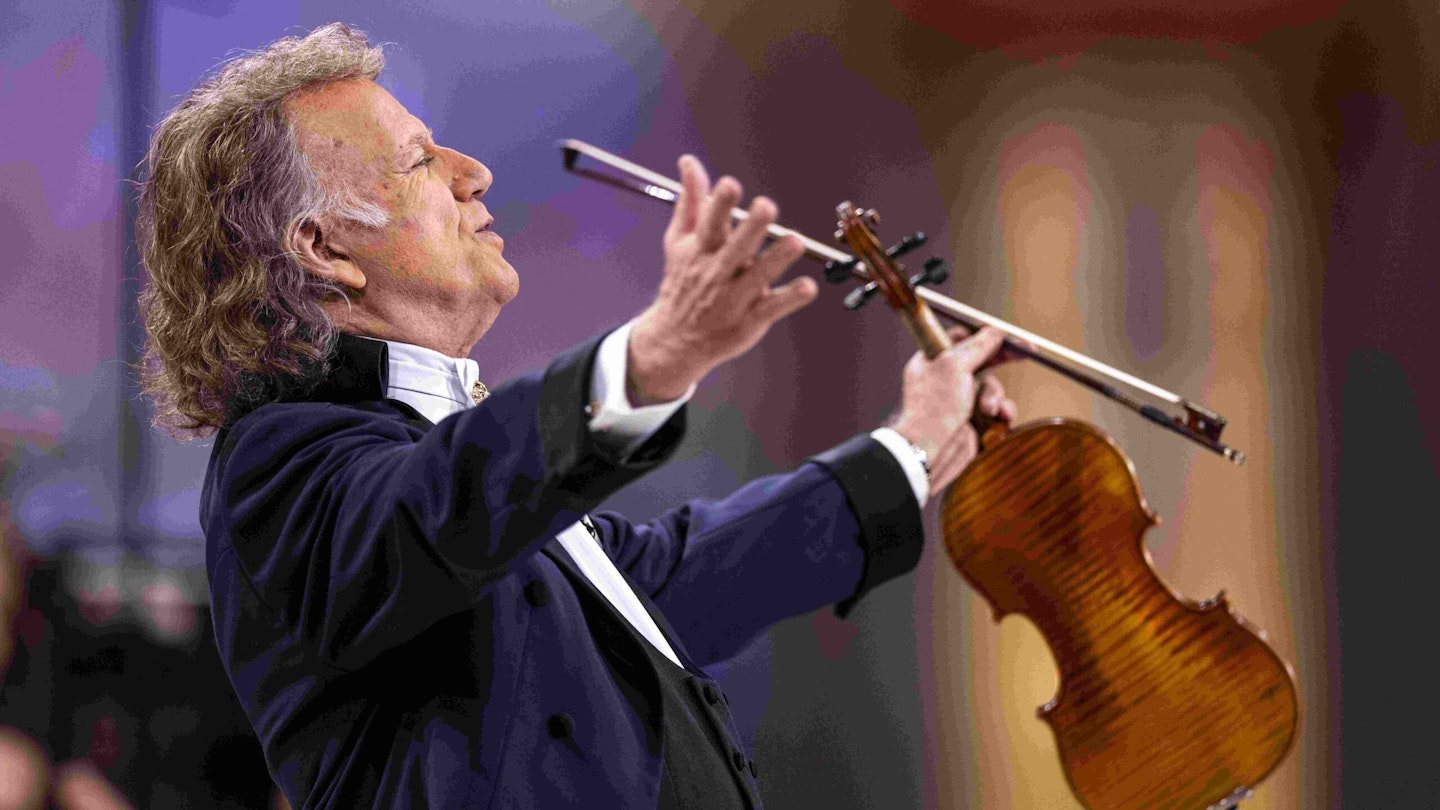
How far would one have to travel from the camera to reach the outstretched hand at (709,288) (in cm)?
92

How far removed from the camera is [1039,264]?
9.69 ft

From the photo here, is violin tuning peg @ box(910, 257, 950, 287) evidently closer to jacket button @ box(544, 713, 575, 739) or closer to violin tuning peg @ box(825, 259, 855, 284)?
violin tuning peg @ box(825, 259, 855, 284)

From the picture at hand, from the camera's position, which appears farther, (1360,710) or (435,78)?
(1360,710)

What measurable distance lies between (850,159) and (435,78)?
92 centimetres

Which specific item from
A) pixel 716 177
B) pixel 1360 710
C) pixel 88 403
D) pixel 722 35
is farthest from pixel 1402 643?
pixel 88 403

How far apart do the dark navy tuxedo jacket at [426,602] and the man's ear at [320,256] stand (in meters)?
0.10

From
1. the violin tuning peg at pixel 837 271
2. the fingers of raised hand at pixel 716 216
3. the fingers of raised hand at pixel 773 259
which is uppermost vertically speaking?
the violin tuning peg at pixel 837 271

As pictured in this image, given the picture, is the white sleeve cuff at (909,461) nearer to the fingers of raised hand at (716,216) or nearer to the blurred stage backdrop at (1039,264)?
the fingers of raised hand at (716,216)

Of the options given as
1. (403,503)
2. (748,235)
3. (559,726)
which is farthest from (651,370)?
(559,726)

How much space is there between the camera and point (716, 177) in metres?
2.79

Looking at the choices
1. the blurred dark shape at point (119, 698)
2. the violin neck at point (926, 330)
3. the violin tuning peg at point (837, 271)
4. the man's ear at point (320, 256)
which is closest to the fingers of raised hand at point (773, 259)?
the violin tuning peg at point (837, 271)

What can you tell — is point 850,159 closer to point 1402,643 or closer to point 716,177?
point 716,177

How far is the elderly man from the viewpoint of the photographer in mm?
1021

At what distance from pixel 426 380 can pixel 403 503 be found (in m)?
0.45
